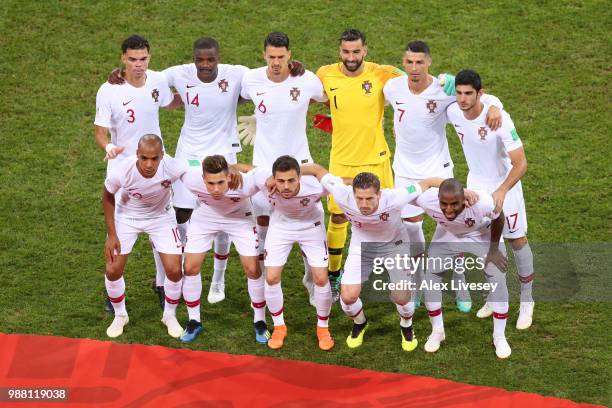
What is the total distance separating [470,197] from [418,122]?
1364 mm

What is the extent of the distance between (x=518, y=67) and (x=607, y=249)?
402cm

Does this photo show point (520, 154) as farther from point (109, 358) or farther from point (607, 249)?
point (109, 358)

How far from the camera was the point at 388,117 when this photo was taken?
57.2ft

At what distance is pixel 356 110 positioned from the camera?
44.4ft

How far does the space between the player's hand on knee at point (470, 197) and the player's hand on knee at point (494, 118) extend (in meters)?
0.83

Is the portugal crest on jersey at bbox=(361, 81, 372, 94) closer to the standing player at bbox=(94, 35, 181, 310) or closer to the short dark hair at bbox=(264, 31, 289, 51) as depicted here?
the short dark hair at bbox=(264, 31, 289, 51)

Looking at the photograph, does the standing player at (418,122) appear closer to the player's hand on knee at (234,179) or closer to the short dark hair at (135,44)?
the player's hand on knee at (234,179)

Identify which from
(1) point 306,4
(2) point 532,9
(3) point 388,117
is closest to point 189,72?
(3) point 388,117

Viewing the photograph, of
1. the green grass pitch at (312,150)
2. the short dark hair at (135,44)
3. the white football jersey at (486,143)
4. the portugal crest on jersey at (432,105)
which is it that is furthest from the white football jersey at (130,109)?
the white football jersey at (486,143)

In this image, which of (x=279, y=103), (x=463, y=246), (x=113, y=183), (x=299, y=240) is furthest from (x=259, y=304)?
(x=463, y=246)

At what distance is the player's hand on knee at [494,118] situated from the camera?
503 inches

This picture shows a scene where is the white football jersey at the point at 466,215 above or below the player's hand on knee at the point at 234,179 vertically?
below

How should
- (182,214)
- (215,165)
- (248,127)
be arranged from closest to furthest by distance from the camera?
(215,165)
(182,214)
(248,127)

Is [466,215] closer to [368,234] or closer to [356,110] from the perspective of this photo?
[368,234]
